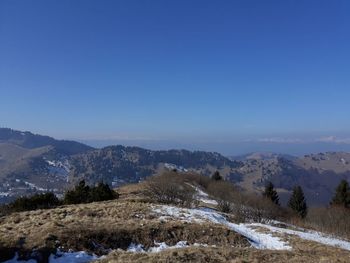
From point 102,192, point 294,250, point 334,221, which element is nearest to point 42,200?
point 102,192

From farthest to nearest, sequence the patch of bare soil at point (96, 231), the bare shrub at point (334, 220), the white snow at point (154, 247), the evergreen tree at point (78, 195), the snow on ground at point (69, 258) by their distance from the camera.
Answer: the bare shrub at point (334, 220) → the evergreen tree at point (78, 195) → the white snow at point (154, 247) → the patch of bare soil at point (96, 231) → the snow on ground at point (69, 258)

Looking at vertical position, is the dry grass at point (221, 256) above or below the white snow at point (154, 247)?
above

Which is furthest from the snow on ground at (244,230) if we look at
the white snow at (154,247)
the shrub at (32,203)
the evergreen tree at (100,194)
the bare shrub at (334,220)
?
the bare shrub at (334,220)

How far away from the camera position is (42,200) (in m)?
38.5

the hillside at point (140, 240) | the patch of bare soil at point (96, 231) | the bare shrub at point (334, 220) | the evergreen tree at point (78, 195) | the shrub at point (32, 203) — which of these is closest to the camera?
the hillside at point (140, 240)

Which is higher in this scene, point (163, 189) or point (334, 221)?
point (163, 189)

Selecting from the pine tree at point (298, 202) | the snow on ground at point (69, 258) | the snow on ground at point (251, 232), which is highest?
the snow on ground at point (69, 258)

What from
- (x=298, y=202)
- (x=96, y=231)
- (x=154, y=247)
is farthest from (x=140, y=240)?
(x=298, y=202)

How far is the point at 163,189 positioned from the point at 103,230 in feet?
97.5

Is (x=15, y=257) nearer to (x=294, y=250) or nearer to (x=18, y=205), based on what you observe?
(x=294, y=250)

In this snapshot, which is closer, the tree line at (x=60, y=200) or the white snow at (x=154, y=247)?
the white snow at (x=154, y=247)

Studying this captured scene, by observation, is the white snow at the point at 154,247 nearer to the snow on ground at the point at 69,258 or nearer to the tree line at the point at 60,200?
the snow on ground at the point at 69,258

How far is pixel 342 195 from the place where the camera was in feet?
255

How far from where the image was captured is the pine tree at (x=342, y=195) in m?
77.2
